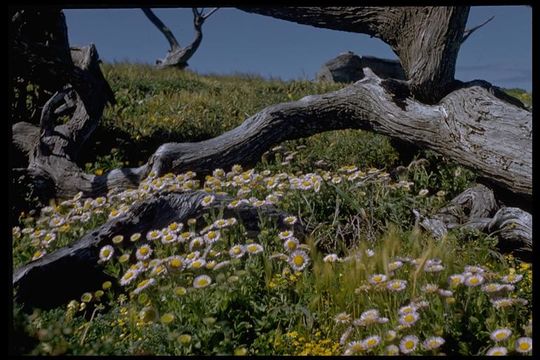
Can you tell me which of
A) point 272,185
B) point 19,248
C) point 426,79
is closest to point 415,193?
point 426,79

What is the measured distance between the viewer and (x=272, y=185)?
573cm

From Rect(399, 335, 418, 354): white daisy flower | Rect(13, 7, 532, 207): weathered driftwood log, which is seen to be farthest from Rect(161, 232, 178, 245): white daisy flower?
Rect(13, 7, 532, 207): weathered driftwood log

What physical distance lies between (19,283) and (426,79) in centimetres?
398

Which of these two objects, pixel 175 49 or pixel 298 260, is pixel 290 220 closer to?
pixel 298 260

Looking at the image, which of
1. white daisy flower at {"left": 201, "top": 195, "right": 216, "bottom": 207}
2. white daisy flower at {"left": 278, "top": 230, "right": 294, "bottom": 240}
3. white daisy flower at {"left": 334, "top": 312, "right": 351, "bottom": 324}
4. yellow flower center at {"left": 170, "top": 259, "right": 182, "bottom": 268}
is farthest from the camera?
white daisy flower at {"left": 201, "top": 195, "right": 216, "bottom": 207}

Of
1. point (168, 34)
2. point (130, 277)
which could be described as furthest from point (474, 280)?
point (168, 34)

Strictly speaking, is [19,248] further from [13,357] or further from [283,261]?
[13,357]

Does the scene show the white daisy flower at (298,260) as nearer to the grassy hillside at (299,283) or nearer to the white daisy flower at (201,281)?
the grassy hillside at (299,283)

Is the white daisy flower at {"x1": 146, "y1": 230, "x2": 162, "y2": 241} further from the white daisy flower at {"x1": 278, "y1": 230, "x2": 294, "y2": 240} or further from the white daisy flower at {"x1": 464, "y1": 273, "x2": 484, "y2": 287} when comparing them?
the white daisy flower at {"x1": 464, "y1": 273, "x2": 484, "y2": 287}

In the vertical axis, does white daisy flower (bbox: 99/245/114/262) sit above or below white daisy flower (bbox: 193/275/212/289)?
below

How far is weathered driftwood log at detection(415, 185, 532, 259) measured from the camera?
195 inches

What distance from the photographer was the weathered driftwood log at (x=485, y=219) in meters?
4.96

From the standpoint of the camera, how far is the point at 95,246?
4719 mm

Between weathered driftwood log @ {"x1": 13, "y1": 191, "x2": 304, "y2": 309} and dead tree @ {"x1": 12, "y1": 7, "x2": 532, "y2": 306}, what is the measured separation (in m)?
0.07
